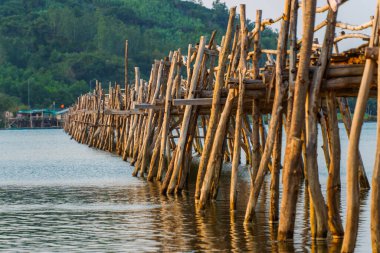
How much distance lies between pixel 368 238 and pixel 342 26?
4.05 m

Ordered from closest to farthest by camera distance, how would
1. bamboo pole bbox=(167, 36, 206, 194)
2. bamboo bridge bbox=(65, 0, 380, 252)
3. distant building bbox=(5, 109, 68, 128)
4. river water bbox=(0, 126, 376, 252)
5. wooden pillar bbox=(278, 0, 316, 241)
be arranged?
bamboo bridge bbox=(65, 0, 380, 252) → wooden pillar bbox=(278, 0, 316, 241) → river water bbox=(0, 126, 376, 252) → bamboo pole bbox=(167, 36, 206, 194) → distant building bbox=(5, 109, 68, 128)

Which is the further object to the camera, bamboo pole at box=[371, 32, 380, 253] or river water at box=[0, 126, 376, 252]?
river water at box=[0, 126, 376, 252]

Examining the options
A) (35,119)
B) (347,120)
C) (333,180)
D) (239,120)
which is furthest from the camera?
(35,119)

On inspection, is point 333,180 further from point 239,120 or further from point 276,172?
point 239,120

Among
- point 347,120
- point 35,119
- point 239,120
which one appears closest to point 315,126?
point 239,120

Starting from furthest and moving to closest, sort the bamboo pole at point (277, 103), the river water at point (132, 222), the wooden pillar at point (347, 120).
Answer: the wooden pillar at point (347, 120) < the bamboo pole at point (277, 103) < the river water at point (132, 222)

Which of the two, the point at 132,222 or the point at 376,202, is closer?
the point at 376,202

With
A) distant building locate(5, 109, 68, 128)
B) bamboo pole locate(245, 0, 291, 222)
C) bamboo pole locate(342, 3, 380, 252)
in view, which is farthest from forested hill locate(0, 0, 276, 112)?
bamboo pole locate(342, 3, 380, 252)

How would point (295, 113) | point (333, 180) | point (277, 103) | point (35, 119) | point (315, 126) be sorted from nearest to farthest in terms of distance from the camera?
1. point (295, 113)
2. point (315, 126)
3. point (333, 180)
4. point (277, 103)
5. point (35, 119)

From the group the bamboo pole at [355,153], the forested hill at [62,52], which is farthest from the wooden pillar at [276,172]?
the forested hill at [62,52]

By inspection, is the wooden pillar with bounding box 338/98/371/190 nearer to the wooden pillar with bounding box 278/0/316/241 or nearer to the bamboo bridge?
the bamboo bridge

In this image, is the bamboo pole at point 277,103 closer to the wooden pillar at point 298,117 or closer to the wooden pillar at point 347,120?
the wooden pillar at point 298,117

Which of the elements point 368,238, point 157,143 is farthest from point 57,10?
point 368,238

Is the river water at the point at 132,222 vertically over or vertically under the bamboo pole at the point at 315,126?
under
